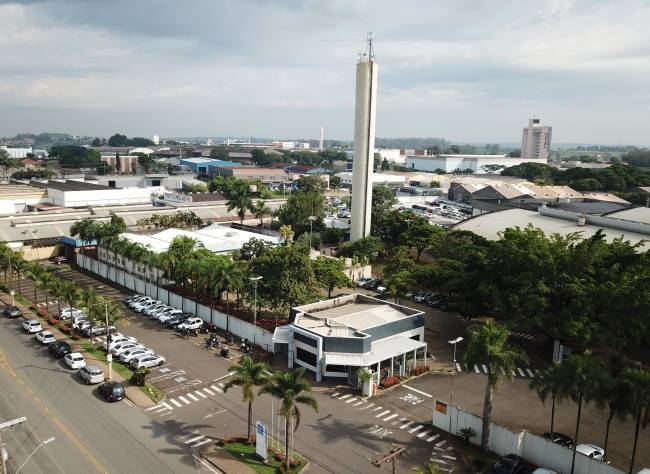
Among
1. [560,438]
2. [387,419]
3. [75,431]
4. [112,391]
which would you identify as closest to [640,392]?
[560,438]

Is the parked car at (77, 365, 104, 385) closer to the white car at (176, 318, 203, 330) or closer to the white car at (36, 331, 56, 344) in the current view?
the white car at (36, 331, 56, 344)

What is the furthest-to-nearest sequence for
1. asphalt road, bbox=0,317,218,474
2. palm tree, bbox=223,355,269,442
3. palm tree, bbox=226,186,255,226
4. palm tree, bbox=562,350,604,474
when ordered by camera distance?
palm tree, bbox=226,186,255,226
palm tree, bbox=223,355,269,442
asphalt road, bbox=0,317,218,474
palm tree, bbox=562,350,604,474

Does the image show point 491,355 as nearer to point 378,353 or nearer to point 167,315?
point 378,353

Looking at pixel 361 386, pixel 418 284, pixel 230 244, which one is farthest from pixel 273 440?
pixel 230 244

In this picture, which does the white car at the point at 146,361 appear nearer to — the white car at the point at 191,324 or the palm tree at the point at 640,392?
the white car at the point at 191,324

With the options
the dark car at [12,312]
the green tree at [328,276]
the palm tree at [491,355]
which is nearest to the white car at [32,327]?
the dark car at [12,312]

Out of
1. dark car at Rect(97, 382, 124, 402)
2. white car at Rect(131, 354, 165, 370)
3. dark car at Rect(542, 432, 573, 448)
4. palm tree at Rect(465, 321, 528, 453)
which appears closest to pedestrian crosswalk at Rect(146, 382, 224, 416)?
dark car at Rect(97, 382, 124, 402)

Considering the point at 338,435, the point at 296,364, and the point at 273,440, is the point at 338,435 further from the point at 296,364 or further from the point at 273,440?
the point at 296,364
